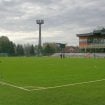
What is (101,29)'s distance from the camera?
114875 millimetres

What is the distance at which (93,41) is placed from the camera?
120 metres

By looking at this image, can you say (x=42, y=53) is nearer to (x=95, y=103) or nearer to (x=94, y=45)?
(x=94, y=45)

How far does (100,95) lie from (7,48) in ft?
453

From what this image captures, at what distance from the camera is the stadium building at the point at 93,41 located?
116 metres

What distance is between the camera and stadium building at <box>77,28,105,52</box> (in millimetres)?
115688

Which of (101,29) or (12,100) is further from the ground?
(101,29)

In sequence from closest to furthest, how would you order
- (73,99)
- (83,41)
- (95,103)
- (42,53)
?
1. (95,103)
2. (73,99)
3. (83,41)
4. (42,53)

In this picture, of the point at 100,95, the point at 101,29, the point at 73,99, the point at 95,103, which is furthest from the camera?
the point at 101,29

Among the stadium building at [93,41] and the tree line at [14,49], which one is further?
the tree line at [14,49]

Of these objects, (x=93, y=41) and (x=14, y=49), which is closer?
(x=93, y=41)

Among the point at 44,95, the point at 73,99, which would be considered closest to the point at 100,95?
the point at 73,99

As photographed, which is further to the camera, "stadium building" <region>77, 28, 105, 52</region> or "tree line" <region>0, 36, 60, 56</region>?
"tree line" <region>0, 36, 60, 56</region>

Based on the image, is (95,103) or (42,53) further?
(42,53)

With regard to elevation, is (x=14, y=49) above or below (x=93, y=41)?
below
